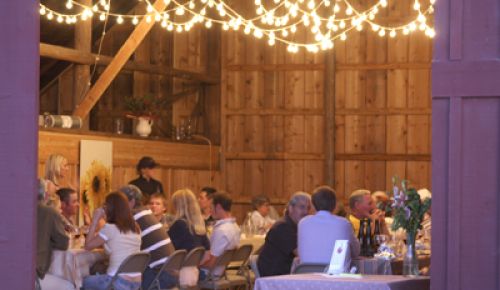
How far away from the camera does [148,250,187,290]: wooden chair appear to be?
785cm

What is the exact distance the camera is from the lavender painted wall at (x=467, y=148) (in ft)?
14.4

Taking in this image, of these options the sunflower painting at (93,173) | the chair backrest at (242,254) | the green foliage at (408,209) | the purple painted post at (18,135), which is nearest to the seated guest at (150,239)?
the chair backrest at (242,254)

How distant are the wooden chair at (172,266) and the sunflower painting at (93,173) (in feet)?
13.6

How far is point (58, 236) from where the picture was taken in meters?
7.27

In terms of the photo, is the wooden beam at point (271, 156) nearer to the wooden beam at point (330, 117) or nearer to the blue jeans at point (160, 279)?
the wooden beam at point (330, 117)

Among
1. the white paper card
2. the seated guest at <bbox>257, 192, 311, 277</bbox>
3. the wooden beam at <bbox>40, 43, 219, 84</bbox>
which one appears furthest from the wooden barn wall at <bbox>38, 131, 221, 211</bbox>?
the white paper card

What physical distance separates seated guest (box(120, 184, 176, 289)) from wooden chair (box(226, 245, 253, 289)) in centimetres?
89

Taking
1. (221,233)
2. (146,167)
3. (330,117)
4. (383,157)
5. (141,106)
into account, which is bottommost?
(221,233)

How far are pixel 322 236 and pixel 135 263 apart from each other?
1.37 m

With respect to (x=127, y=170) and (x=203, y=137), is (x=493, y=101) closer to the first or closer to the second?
(x=127, y=170)

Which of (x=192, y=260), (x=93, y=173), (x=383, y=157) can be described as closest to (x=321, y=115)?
(x=383, y=157)

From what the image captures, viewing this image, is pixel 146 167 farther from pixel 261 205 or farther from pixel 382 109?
pixel 382 109

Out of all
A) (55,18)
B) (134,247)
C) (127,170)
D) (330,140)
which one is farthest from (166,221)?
(330,140)

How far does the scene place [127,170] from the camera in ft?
44.0
